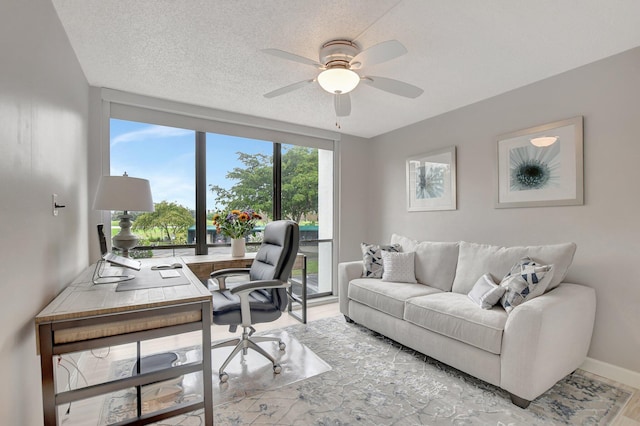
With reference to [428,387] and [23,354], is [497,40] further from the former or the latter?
[23,354]

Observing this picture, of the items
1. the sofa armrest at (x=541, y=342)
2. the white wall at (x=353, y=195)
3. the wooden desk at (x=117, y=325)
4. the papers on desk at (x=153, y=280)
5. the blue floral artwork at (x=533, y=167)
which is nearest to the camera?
the wooden desk at (x=117, y=325)

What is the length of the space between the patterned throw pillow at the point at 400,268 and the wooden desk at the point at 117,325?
2.07 metres

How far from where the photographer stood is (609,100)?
2.34 meters

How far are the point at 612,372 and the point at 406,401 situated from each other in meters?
1.63

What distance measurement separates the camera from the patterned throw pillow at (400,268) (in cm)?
318

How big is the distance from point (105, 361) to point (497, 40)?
12.6ft

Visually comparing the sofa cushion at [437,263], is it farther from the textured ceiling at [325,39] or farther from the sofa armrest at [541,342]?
the textured ceiling at [325,39]

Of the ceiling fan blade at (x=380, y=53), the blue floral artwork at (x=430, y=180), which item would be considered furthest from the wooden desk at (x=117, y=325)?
the blue floral artwork at (x=430, y=180)

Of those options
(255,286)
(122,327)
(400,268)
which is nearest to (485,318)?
(400,268)

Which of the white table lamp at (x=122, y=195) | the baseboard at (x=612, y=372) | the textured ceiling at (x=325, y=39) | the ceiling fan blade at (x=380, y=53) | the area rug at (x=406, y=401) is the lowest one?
the area rug at (x=406, y=401)

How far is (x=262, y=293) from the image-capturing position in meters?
2.61

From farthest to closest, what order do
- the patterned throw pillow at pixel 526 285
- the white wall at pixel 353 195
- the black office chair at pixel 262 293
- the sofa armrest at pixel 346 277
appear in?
the white wall at pixel 353 195 → the sofa armrest at pixel 346 277 → the black office chair at pixel 262 293 → the patterned throw pillow at pixel 526 285

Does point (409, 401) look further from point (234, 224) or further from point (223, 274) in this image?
point (234, 224)

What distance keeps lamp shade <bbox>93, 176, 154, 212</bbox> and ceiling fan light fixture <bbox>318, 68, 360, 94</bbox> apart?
1477 millimetres
